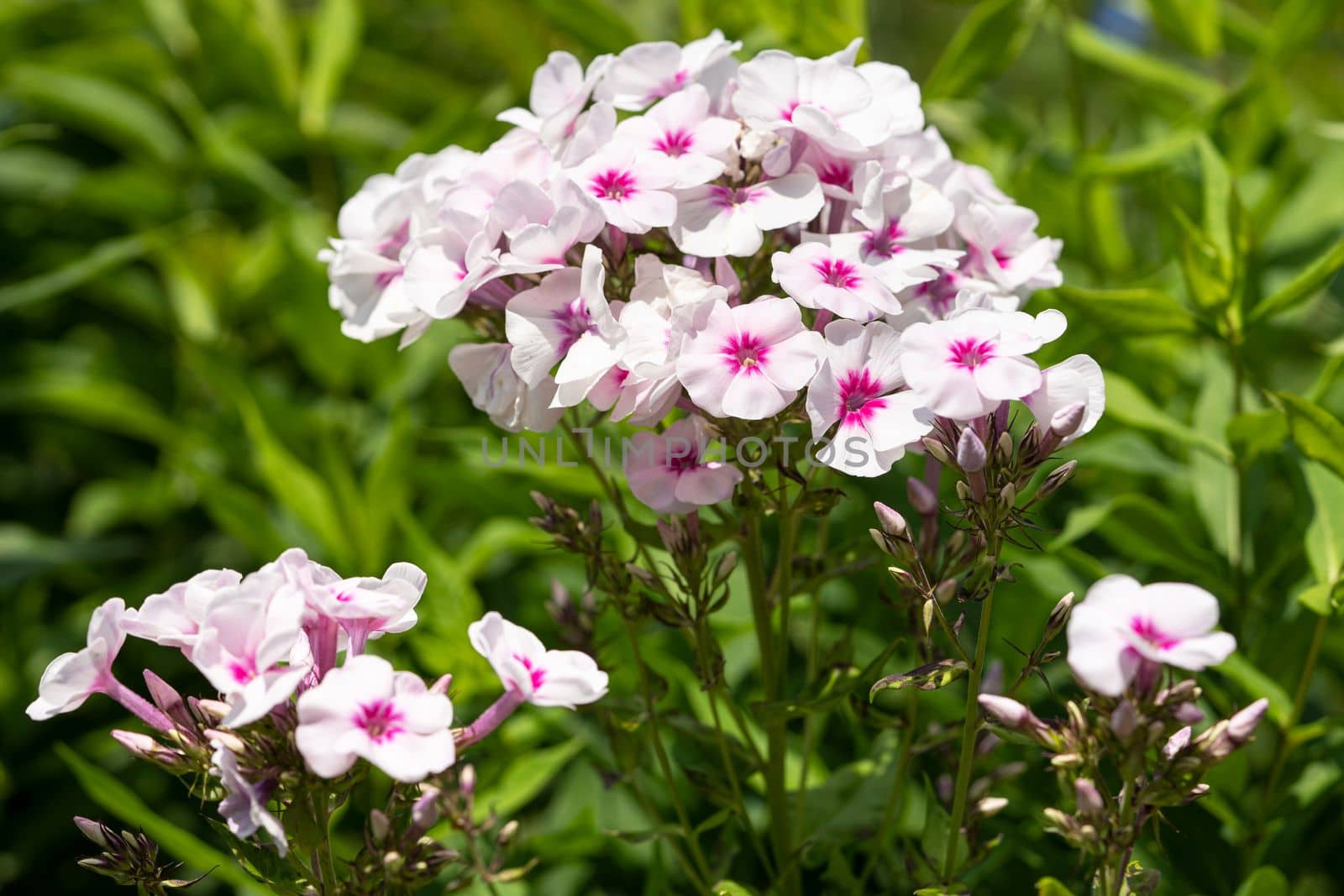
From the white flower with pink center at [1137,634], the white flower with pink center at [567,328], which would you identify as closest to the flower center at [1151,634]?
the white flower with pink center at [1137,634]

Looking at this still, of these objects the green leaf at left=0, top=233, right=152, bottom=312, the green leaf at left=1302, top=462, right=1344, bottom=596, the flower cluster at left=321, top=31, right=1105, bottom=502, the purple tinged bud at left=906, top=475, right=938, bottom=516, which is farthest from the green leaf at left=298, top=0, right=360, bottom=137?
the green leaf at left=1302, top=462, right=1344, bottom=596

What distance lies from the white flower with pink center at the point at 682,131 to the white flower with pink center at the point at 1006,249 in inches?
9.8

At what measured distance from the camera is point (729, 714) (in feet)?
5.00

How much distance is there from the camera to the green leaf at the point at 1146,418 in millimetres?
1509

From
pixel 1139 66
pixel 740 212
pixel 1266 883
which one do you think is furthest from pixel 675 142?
pixel 1139 66

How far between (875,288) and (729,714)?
69 centimetres

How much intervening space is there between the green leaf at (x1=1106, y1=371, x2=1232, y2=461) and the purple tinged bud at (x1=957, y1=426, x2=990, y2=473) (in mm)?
636

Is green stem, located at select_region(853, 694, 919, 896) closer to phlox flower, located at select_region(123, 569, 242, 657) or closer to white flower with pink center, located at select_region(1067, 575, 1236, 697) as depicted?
white flower with pink center, located at select_region(1067, 575, 1236, 697)

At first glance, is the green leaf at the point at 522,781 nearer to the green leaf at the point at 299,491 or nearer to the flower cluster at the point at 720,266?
the green leaf at the point at 299,491

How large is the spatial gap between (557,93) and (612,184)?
24 centimetres

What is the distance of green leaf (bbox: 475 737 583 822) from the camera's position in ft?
4.91

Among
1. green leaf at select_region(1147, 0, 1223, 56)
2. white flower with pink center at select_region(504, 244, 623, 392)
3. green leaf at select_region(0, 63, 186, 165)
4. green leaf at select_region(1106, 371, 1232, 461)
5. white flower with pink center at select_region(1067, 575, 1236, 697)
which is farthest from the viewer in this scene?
green leaf at select_region(0, 63, 186, 165)

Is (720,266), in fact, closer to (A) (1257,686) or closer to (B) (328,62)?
(A) (1257,686)

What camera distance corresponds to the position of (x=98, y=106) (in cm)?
221
